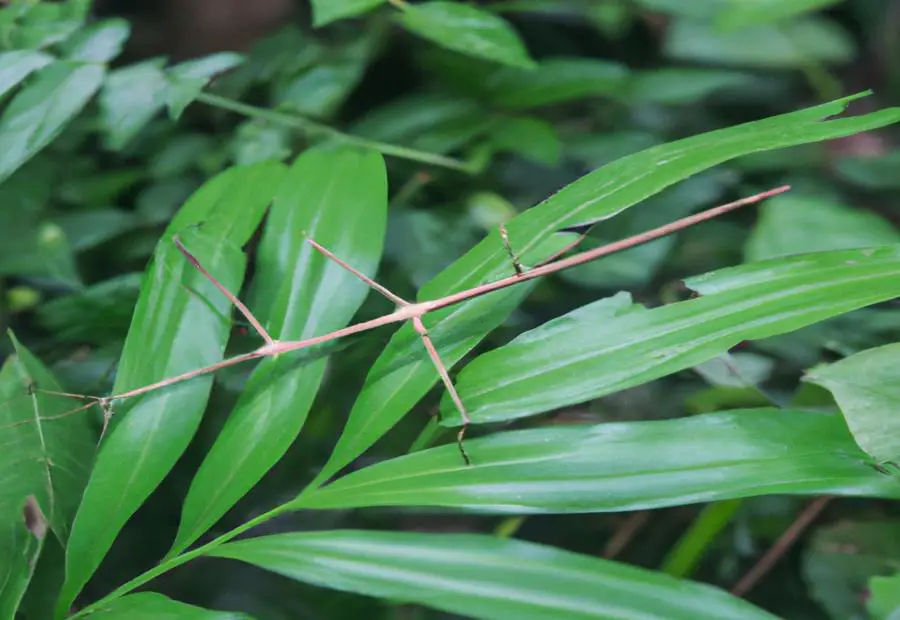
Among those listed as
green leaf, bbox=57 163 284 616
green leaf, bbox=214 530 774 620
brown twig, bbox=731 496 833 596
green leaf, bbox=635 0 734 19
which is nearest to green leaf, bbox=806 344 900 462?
green leaf, bbox=214 530 774 620

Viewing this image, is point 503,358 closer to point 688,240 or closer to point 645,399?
point 645,399

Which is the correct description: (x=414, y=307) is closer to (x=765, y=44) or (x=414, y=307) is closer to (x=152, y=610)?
(x=152, y=610)

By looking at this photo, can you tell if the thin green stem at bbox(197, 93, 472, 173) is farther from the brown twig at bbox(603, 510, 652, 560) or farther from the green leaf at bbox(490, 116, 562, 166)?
the brown twig at bbox(603, 510, 652, 560)

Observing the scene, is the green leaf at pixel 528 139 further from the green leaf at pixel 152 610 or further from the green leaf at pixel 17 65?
the green leaf at pixel 152 610

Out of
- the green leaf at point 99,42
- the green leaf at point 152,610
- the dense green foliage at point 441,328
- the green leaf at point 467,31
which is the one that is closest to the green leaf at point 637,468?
the dense green foliage at point 441,328

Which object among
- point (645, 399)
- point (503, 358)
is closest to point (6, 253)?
point (503, 358)

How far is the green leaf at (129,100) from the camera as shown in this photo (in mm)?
742

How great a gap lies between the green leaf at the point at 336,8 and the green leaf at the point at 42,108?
0.24 metres

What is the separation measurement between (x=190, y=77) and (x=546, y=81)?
0.48 meters

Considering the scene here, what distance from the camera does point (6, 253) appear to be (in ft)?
2.64

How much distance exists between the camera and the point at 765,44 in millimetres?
1135

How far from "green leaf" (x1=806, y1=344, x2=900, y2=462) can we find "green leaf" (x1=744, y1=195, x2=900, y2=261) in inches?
11.5

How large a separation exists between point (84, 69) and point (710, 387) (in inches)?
30.8

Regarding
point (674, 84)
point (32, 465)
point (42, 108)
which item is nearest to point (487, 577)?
point (32, 465)
